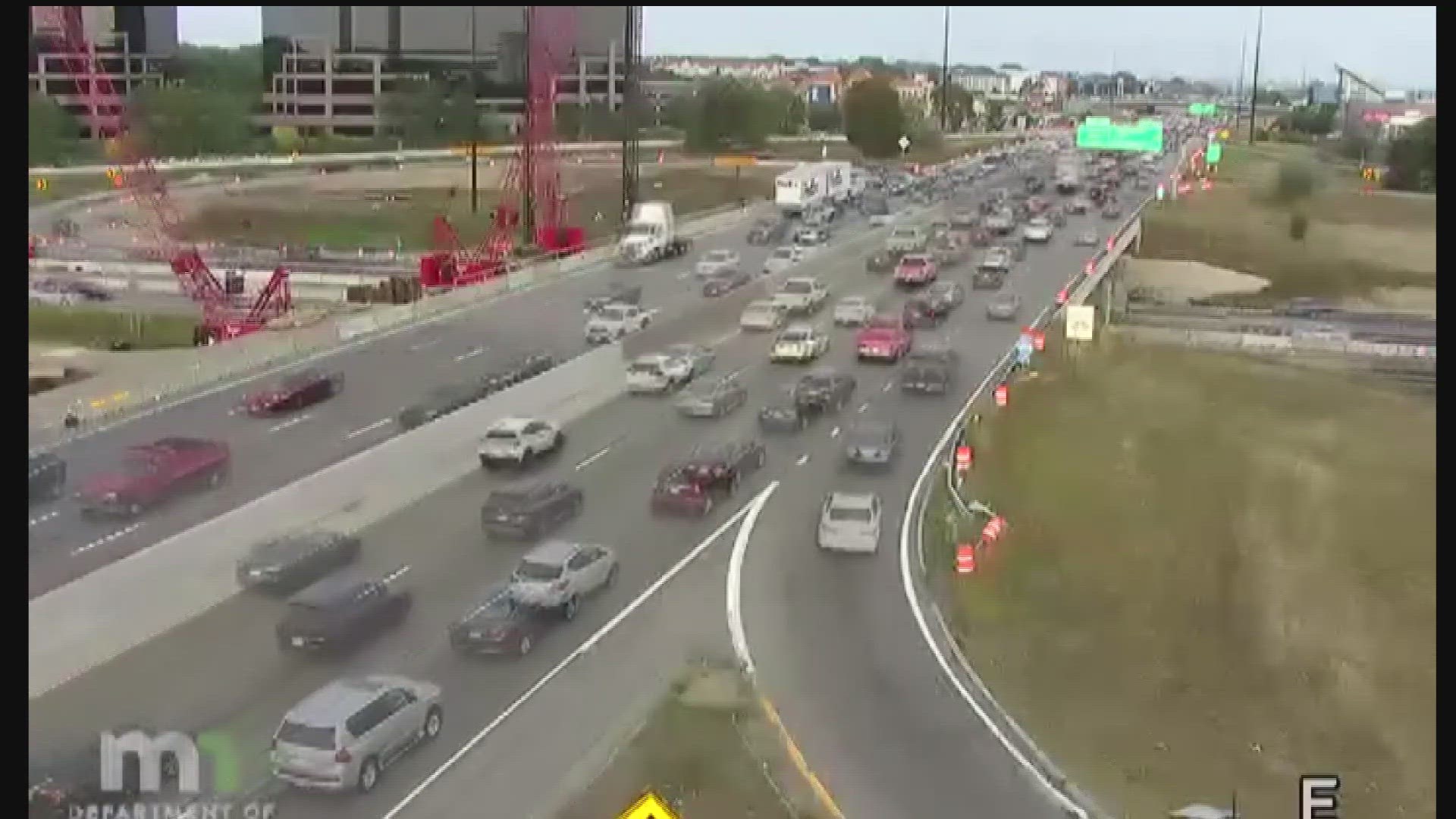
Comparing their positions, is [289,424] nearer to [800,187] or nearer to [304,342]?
A: [304,342]

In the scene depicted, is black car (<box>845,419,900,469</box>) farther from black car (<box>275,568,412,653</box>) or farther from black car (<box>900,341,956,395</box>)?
black car (<box>275,568,412,653</box>)

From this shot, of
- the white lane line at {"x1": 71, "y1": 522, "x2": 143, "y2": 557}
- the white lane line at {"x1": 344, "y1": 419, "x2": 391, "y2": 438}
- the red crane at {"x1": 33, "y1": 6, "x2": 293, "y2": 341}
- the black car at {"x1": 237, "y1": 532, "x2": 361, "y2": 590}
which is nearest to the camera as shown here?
the black car at {"x1": 237, "y1": 532, "x2": 361, "y2": 590}

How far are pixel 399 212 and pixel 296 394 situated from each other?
293cm

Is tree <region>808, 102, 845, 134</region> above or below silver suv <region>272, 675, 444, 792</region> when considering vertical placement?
above

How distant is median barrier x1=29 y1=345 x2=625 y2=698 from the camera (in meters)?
3.59

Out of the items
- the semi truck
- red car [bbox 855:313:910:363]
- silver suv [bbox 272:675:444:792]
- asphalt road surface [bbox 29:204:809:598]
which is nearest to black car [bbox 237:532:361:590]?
asphalt road surface [bbox 29:204:809:598]

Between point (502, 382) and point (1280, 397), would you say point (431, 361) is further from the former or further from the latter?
point (1280, 397)

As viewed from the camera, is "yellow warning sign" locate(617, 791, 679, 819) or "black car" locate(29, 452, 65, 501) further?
"black car" locate(29, 452, 65, 501)

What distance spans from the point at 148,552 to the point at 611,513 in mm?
1272

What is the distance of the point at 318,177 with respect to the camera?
7.24 m

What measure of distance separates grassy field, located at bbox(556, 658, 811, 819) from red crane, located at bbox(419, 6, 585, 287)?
341 centimetres

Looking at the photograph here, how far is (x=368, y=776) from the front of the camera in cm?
306

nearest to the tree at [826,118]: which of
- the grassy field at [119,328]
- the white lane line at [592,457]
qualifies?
the white lane line at [592,457]

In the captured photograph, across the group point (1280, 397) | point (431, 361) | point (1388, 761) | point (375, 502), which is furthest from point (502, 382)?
point (1388, 761)
